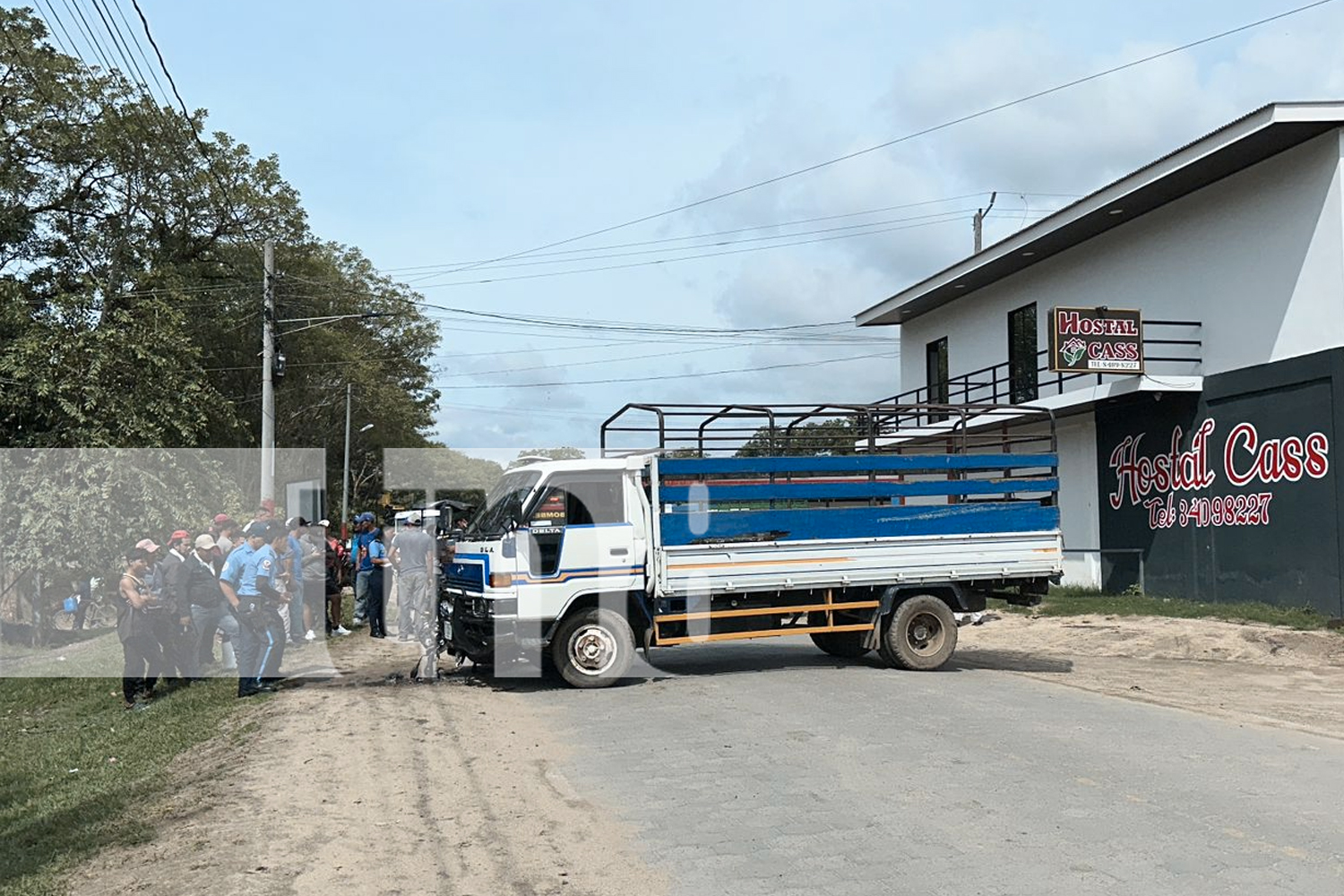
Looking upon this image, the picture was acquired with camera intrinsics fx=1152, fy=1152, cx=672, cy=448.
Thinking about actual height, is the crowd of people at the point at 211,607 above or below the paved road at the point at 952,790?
above

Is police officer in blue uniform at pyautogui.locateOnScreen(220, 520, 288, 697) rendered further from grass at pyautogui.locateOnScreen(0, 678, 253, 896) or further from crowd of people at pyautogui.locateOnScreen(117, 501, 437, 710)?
grass at pyautogui.locateOnScreen(0, 678, 253, 896)

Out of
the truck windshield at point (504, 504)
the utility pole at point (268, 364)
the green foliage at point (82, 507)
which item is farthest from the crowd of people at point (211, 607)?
the utility pole at point (268, 364)

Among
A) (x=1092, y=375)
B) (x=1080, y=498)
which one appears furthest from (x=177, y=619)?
(x=1080, y=498)

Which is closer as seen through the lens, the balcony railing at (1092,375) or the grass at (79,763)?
the grass at (79,763)

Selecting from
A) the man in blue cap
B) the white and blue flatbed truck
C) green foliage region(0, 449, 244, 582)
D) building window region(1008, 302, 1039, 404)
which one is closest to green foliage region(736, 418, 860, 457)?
the white and blue flatbed truck

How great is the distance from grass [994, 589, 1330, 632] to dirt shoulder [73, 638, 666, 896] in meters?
12.2

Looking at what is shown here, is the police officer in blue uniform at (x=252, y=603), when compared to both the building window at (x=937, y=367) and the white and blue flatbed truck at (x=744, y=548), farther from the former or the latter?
the building window at (x=937, y=367)

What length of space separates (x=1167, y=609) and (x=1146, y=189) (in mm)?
7290

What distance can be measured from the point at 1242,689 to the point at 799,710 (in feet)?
17.2

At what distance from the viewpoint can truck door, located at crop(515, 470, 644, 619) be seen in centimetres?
1121

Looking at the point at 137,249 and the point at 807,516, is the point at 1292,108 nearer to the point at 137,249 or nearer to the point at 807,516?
the point at 807,516

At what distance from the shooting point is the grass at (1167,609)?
16875 mm

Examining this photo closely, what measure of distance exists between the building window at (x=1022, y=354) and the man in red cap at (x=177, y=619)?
18.4 m

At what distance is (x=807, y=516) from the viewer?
39.5ft
